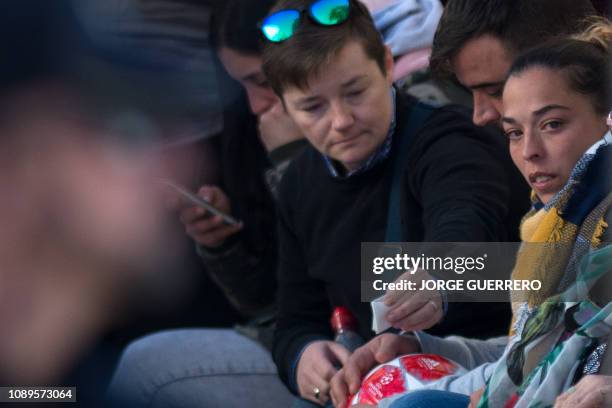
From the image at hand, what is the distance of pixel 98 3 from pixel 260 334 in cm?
77

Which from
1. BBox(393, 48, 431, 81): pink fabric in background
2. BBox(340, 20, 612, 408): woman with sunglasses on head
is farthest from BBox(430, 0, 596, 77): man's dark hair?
BBox(393, 48, 431, 81): pink fabric in background

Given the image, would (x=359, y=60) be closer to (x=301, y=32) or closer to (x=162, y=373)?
(x=301, y=32)

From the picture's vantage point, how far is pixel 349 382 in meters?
1.75

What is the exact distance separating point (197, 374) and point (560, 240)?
3.49 ft

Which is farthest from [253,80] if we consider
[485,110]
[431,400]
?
[431,400]

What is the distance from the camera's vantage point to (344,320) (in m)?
2.00

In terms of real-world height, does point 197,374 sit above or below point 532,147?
below

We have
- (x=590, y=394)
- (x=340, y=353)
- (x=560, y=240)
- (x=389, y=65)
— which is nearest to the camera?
(x=590, y=394)

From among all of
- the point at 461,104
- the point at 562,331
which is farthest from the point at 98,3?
the point at 562,331

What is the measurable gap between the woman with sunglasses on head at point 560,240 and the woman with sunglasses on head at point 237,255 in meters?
0.78

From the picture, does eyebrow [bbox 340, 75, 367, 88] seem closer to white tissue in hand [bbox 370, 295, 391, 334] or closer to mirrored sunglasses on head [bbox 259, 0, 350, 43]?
mirrored sunglasses on head [bbox 259, 0, 350, 43]

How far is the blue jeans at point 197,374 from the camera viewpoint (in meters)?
2.27

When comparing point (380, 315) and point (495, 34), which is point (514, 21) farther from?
point (380, 315)

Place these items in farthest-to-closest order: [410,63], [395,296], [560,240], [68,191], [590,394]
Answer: [68,191] < [410,63] < [395,296] < [560,240] < [590,394]
